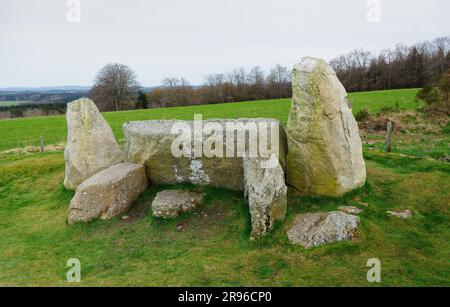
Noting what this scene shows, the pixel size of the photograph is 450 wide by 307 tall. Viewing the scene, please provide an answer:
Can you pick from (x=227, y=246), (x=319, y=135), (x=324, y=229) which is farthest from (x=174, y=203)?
(x=319, y=135)

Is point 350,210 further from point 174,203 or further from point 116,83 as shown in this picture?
point 116,83

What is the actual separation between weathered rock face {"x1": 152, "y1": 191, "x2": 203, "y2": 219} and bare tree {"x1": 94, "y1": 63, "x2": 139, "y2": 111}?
60.9m

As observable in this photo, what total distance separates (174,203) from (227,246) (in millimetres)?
2267

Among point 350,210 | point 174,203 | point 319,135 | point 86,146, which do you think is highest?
point 319,135

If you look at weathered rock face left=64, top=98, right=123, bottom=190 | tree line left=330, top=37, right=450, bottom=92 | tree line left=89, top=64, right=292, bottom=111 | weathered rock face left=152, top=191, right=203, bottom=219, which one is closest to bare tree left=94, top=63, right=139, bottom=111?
tree line left=89, top=64, right=292, bottom=111

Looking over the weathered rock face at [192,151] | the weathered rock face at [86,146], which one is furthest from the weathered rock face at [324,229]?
the weathered rock face at [86,146]

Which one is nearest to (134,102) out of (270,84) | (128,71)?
(128,71)

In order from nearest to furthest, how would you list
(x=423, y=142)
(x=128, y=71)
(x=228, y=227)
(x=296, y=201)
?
(x=228, y=227)
(x=296, y=201)
(x=423, y=142)
(x=128, y=71)

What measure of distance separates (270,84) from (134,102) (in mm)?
27102

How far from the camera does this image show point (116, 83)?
68562mm

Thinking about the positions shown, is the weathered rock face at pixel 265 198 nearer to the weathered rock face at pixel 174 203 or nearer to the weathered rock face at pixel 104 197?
the weathered rock face at pixel 174 203
